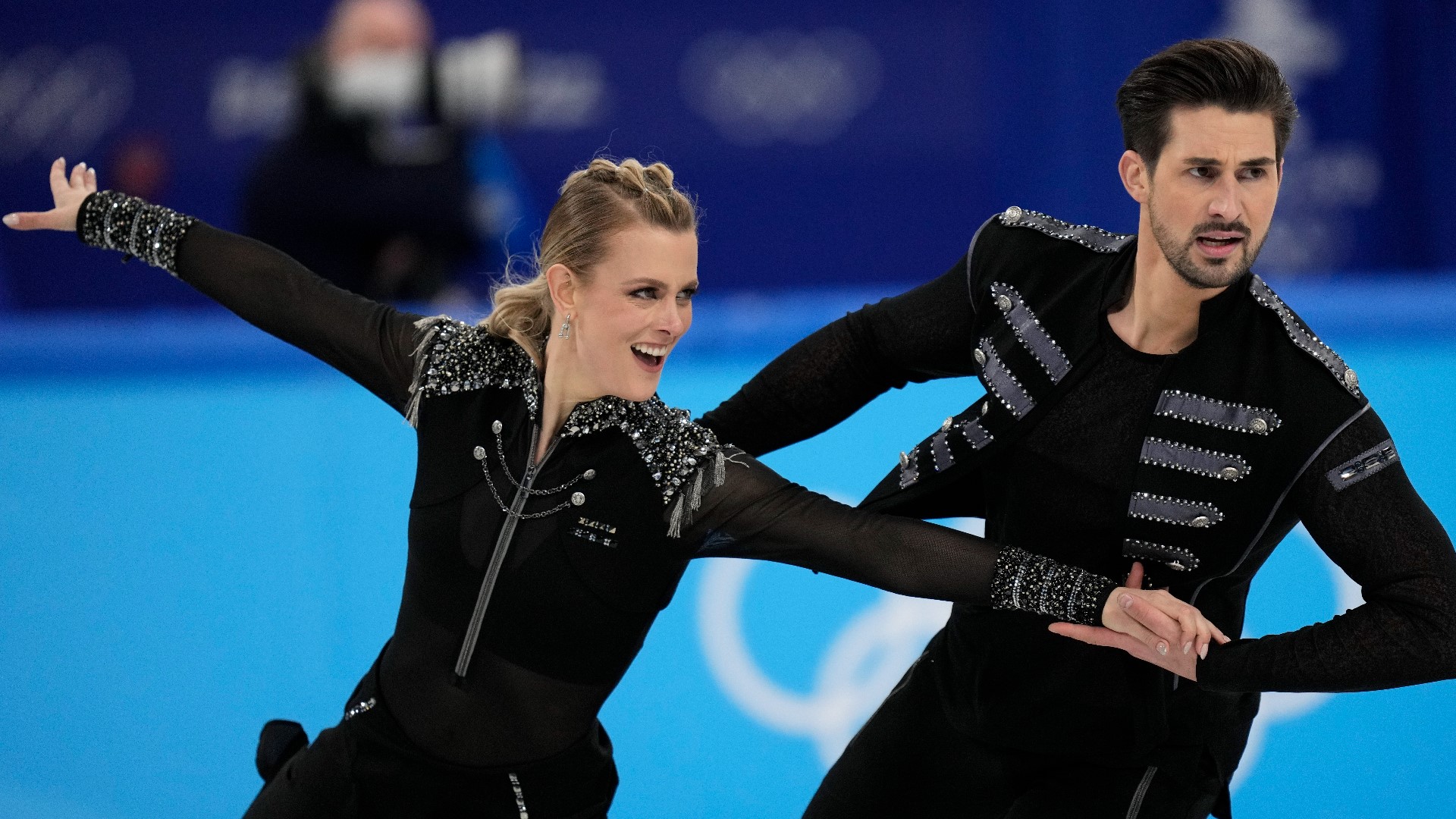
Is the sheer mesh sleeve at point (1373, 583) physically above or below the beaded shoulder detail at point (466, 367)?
below

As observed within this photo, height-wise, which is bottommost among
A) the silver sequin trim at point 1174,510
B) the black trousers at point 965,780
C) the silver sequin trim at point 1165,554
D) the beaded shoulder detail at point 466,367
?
the black trousers at point 965,780

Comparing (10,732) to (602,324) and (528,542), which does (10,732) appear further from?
(602,324)

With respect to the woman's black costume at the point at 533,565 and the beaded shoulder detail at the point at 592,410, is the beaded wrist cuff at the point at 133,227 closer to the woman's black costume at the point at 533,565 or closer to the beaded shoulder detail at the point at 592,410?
the woman's black costume at the point at 533,565

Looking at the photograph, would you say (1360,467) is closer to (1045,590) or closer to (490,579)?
(1045,590)

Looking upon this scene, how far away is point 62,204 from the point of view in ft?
10.9

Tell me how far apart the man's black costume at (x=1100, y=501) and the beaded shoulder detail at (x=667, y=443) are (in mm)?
498

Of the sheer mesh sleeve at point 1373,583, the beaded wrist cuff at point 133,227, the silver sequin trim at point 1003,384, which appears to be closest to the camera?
the sheer mesh sleeve at point 1373,583

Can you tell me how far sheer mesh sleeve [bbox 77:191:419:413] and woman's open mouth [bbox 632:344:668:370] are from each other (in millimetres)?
459

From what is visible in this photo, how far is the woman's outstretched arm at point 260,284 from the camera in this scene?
10.3 ft

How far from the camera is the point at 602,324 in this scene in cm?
295

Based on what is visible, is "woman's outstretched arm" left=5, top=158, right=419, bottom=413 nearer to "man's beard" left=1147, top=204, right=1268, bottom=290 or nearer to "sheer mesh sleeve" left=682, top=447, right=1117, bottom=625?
"sheer mesh sleeve" left=682, top=447, right=1117, bottom=625

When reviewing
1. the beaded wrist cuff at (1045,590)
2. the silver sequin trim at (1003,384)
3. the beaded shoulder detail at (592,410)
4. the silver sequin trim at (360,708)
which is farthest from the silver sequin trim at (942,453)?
the silver sequin trim at (360,708)

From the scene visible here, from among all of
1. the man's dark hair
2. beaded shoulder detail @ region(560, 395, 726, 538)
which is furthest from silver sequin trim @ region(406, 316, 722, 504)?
the man's dark hair

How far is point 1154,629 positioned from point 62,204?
7.57 feet
